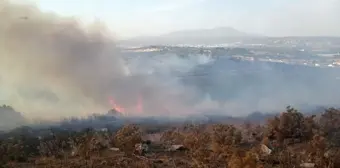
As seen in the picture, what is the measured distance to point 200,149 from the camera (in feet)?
51.5

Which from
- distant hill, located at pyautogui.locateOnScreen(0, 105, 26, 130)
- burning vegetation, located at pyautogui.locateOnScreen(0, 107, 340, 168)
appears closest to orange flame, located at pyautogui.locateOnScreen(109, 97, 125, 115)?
distant hill, located at pyautogui.locateOnScreen(0, 105, 26, 130)

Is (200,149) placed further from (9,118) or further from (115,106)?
(115,106)

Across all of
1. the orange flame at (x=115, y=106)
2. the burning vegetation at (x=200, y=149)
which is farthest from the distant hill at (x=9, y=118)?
the orange flame at (x=115, y=106)

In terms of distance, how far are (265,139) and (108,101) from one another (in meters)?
26.1

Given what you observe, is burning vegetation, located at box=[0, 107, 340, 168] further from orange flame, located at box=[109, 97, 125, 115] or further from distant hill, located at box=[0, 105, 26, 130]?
orange flame, located at box=[109, 97, 125, 115]

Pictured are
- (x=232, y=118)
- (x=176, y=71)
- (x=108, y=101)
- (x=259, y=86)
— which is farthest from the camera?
(x=176, y=71)

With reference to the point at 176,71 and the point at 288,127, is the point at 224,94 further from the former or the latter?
the point at 288,127

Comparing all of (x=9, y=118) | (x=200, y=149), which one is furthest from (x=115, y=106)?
(x=200, y=149)

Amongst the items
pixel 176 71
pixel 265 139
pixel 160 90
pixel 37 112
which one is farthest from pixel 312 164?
pixel 176 71

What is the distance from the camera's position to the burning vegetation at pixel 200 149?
1544 cm

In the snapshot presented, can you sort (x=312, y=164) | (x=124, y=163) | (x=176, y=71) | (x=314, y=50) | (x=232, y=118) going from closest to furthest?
1. (x=312, y=164)
2. (x=124, y=163)
3. (x=232, y=118)
4. (x=176, y=71)
5. (x=314, y=50)

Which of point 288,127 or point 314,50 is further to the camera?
point 314,50

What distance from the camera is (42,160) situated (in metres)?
17.7

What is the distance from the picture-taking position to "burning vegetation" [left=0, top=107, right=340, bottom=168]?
15.4 meters
